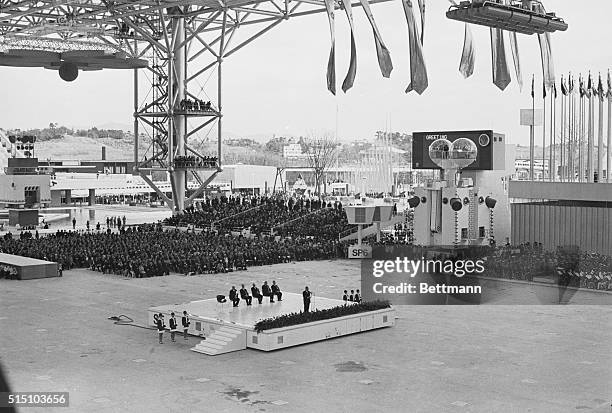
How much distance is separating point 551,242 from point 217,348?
1938cm

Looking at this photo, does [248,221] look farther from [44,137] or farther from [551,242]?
[44,137]

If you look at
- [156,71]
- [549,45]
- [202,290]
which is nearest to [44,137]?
[156,71]

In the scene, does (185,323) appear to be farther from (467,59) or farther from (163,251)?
(163,251)

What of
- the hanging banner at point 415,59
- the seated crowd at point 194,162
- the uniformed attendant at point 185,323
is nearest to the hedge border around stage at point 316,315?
the uniformed attendant at point 185,323

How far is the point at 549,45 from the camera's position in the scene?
73.3 feet

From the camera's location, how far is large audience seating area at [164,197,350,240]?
46.0 metres

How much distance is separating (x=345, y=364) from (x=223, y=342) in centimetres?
321

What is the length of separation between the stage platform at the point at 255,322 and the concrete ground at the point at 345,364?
0.32m

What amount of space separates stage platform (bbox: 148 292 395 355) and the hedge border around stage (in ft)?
0.52

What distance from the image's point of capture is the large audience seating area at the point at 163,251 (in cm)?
3503

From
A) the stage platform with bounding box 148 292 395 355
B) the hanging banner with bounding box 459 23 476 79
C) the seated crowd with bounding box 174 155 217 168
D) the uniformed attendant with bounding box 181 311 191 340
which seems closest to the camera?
the stage platform with bounding box 148 292 395 355

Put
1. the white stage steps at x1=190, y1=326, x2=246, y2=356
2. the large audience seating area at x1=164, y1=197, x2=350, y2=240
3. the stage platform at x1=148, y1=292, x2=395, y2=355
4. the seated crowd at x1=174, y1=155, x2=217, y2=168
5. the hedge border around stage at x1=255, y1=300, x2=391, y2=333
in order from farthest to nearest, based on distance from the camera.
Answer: the seated crowd at x1=174, y1=155, x2=217, y2=168
the large audience seating area at x1=164, y1=197, x2=350, y2=240
the hedge border around stage at x1=255, y1=300, x2=391, y2=333
the stage platform at x1=148, y1=292, x2=395, y2=355
the white stage steps at x1=190, y1=326, x2=246, y2=356

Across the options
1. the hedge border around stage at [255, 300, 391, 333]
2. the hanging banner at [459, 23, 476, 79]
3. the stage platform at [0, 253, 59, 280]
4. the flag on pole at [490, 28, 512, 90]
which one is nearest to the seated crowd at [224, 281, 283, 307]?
the hedge border around stage at [255, 300, 391, 333]

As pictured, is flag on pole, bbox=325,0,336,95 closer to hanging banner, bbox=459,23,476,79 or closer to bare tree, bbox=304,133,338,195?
hanging banner, bbox=459,23,476,79
